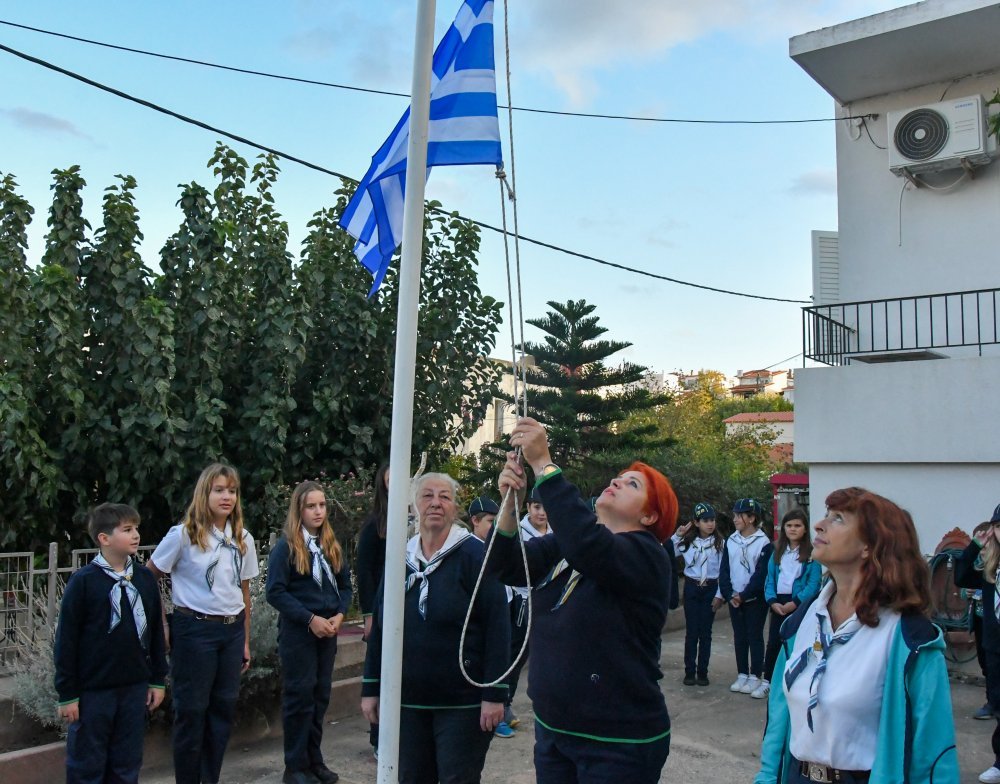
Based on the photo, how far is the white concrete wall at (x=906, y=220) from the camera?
37.7 feet

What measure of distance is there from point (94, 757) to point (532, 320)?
15826 millimetres

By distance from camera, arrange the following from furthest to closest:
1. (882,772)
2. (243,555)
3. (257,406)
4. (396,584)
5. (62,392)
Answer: (257,406), (62,392), (243,555), (396,584), (882,772)

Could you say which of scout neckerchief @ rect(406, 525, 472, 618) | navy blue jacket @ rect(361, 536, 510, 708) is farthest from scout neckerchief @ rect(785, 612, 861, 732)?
scout neckerchief @ rect(406, 525, 472, 618)

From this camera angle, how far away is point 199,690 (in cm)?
520

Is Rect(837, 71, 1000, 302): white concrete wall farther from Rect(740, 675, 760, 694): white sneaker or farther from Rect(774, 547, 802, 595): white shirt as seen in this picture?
Rect(740, 675, 760, 694): white sneaker

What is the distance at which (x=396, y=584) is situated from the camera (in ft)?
11.1

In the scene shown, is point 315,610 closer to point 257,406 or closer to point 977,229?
point 257,406

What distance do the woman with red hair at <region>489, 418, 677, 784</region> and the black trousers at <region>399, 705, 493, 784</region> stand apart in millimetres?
710

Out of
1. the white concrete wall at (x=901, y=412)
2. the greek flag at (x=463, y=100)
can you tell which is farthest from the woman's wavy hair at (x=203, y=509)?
the white concrete wall at (x=901, y=412)

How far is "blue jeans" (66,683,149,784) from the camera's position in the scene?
457 centimetres

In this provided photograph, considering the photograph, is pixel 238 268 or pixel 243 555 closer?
pixel 243 555

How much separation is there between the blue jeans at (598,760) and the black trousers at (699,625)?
608 cm

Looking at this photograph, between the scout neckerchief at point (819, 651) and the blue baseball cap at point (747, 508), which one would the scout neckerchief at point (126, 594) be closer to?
the scout neckerchief at point (819, 651)

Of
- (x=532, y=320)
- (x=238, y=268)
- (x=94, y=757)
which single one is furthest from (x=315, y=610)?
(x=532, y=320)
